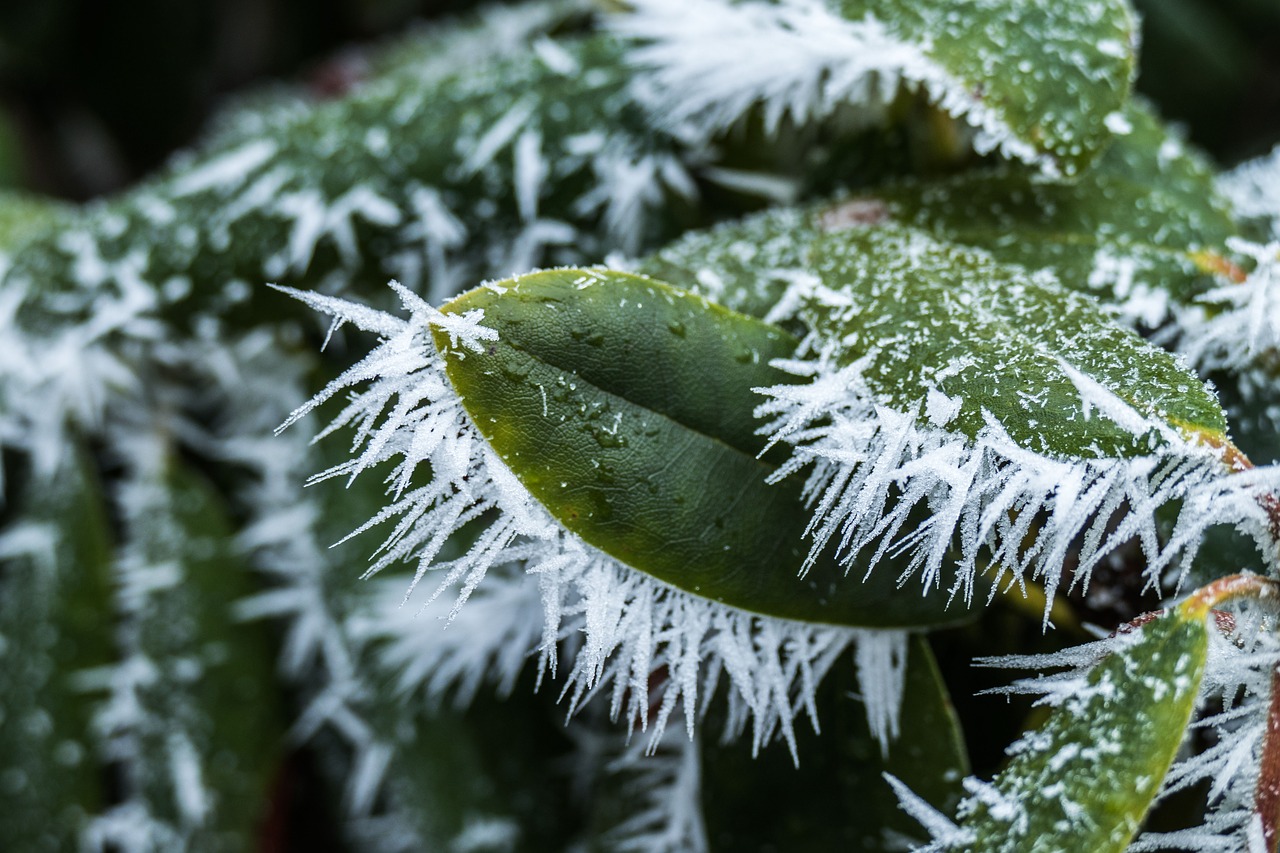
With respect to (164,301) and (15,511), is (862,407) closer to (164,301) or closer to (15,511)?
(164,301)

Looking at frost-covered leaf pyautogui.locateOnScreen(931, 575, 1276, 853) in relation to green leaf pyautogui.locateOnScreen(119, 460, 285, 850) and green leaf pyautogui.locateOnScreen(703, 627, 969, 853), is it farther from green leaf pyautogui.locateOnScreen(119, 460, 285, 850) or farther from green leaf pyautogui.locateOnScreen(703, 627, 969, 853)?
green leaf pyautogui.locateOnScreen(119, 460, 285, 850)

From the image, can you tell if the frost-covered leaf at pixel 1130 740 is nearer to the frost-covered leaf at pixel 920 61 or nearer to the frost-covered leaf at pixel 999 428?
the frost-covered leaf at pixel 999 428

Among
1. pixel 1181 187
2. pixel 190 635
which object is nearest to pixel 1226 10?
pixel 1181 187

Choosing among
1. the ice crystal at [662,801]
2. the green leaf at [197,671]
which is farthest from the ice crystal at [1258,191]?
the green leaf at [197,671]

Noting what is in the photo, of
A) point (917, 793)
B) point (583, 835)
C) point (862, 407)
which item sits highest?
point (862, 407)

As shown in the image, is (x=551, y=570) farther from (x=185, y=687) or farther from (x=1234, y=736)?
(x=185, y=687)

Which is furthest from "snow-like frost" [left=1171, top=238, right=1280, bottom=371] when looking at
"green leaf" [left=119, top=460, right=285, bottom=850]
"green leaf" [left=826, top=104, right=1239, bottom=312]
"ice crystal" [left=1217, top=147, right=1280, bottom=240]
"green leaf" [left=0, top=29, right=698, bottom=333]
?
"green leaf" [left=119, top=460, right=285, bottom=850]
